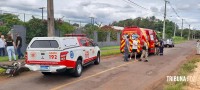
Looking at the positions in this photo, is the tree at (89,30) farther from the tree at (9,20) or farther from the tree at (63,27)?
the tree at (9,20)

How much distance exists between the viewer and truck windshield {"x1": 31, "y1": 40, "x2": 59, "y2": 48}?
39.9 ft

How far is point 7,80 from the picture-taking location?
12.4m

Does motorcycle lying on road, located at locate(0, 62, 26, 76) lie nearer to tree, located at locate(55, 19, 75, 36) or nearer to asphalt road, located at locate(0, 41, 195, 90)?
asphalt road, located at locate(0, 41, 195, 90)

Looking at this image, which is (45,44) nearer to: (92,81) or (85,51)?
(92,81)

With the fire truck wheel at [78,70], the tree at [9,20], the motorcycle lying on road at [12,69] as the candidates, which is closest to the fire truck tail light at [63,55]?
the fire truck wheel at [78,70]

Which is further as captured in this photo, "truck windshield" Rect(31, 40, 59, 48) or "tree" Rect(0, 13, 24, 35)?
"tree" Rect(0, 13, 24, 35)

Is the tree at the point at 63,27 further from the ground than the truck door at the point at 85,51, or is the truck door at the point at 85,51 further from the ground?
the tree at the point at 63,27

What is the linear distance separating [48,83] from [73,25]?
21.2 metres

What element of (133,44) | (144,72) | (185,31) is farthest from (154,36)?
(185,31)

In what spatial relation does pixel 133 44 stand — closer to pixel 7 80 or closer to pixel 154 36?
pixel 154 36

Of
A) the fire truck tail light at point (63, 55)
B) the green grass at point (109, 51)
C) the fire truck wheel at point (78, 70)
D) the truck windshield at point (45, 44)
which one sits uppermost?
the truck windshield at point (45, 44)

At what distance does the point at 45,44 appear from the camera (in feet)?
40.6

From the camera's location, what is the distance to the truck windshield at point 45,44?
1216 centimetres

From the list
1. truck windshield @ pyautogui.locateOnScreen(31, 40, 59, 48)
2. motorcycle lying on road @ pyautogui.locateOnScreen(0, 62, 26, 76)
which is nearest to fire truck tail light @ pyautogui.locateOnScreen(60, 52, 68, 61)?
truck windshield @ pyautogui.locateOnScreen(31, 40, 59, 48)
